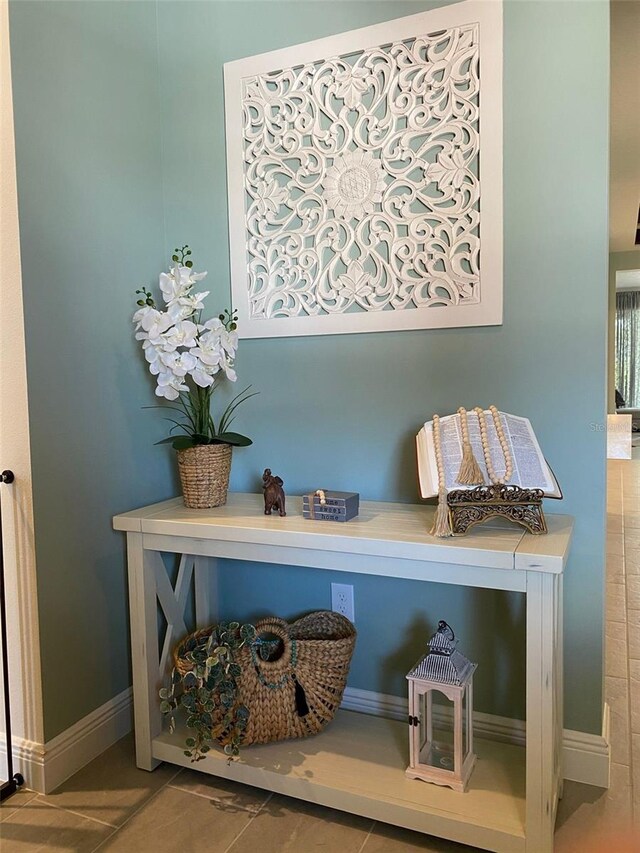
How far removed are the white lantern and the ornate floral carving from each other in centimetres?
92

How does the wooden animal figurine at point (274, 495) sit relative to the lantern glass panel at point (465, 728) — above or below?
above

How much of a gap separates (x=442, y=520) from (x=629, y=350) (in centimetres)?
1111

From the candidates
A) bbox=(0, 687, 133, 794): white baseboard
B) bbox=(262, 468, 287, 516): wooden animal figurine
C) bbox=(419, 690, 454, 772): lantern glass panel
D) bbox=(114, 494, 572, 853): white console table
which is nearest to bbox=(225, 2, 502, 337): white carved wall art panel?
bbox=(262, 468, 287, 516): wooden animal figurine

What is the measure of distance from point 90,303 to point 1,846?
1352mm

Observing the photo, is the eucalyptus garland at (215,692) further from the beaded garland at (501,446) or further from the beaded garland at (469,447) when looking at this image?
the beaded garland at (501,446)

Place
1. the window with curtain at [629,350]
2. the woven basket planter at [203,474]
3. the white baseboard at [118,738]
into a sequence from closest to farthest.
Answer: the white baseboard at [118,738] → the woven basket planter at [203,474] → the window with curtain at [629,350]

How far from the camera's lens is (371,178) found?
1.76 metres

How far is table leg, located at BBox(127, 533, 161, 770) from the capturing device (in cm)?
168

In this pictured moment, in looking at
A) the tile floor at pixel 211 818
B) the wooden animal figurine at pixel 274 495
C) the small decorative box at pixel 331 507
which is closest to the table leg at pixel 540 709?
the tile floor at pixel 211 818

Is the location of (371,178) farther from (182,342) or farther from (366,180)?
(182,342)

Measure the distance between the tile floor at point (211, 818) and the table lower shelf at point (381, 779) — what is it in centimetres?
5

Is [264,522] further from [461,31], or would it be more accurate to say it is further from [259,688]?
[461,31]

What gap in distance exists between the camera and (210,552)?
1.61 meters

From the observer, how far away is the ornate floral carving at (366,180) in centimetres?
166
